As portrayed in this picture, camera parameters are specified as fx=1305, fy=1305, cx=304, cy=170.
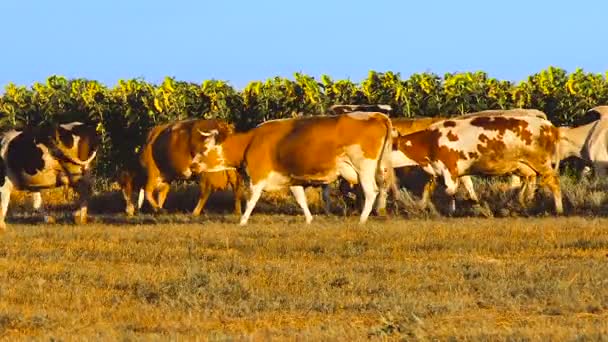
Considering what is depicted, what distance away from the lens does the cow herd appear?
22.8m

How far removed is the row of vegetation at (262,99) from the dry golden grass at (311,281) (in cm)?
963

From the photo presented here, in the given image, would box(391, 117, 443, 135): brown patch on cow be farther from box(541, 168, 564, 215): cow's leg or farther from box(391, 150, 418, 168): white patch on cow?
box(541, 168, 564, 215): cow's leg

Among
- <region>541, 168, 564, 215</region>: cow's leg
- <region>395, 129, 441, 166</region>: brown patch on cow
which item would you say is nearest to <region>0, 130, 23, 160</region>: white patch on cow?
<region>395, 129, 441, 166</region>: brown patch on cow

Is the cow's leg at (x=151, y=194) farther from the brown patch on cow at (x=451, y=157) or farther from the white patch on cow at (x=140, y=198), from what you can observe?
the brown patch on cow at (x=451, y=157)

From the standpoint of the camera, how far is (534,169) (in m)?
24.8

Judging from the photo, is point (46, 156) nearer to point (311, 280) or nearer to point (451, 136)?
point (451, 136)

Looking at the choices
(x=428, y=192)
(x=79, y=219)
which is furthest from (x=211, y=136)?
(x=428, y=192)

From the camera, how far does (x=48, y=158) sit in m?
24.0

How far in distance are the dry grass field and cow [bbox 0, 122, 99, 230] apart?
189cm

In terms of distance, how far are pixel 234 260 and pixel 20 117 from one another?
58.4 feet

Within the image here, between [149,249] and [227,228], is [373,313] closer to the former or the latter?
[149,249]

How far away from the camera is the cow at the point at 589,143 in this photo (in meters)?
27.0

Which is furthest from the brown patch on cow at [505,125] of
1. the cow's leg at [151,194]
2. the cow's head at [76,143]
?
the cow's head at [76,143]

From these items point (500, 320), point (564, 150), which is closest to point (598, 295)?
point (500, 320)
